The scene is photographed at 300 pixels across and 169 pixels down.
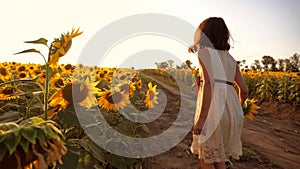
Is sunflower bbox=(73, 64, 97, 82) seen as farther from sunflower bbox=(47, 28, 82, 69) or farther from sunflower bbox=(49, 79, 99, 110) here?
sunflower bbox=(47, 28, 82, 69)

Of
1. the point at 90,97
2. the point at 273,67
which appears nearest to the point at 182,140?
the point at 90,97

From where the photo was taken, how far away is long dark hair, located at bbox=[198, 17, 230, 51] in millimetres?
2518

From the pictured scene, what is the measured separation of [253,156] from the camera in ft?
14.0

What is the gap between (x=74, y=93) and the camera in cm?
188

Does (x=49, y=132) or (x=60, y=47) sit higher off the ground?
(x=60, y=47)

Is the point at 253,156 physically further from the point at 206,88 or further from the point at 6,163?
the point at 6,163

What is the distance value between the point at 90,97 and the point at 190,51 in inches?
39.5

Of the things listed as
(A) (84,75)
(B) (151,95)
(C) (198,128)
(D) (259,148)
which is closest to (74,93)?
(C) (198,128)

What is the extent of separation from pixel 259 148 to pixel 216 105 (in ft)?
8.73

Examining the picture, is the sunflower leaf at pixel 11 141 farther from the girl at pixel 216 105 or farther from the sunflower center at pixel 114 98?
the sunflower center at pixel 114 98

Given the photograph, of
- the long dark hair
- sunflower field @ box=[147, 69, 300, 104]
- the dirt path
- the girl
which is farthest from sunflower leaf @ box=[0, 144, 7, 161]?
sunflower field @ box=[147, 69, 300, 104]

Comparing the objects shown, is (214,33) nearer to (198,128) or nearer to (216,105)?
(216,105)

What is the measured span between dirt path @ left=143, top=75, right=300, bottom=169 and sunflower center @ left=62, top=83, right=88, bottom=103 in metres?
1.85

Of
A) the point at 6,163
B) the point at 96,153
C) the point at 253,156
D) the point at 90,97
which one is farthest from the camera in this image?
the point at 253,156
